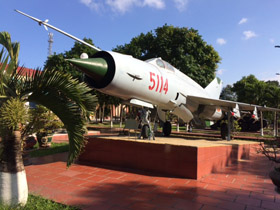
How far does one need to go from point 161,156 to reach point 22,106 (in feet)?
12.4

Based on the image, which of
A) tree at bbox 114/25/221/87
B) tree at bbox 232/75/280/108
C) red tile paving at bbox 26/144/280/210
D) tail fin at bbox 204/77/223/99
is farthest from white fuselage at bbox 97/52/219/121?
tree at bbox 232/75/280/108

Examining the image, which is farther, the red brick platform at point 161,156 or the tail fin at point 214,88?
the tail fin at point 214,88

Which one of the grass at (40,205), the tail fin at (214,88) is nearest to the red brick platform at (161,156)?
the grass at (40,205)

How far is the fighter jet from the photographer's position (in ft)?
16.8

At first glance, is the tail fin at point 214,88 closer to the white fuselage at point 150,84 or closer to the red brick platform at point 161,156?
the white fuselage at point 150,84

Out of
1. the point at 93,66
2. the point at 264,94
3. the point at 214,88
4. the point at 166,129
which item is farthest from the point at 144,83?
the point at 264,94

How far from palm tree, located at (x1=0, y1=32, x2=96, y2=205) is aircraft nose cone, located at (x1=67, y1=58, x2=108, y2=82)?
1222 mm

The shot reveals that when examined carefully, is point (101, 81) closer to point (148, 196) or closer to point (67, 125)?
point (67, 125)

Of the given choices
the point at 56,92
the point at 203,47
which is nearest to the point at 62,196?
the point at 56,92

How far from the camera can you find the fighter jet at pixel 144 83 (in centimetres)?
512

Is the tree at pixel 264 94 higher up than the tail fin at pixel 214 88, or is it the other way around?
the tree at pixel 264 94

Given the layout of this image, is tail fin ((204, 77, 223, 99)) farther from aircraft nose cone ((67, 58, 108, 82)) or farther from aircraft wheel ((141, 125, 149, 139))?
aircraft nose cone ((67, 58, 108, 82))

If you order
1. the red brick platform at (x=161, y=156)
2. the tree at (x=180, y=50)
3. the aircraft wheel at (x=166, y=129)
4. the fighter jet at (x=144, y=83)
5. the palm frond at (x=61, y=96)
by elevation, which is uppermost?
the tree at (x=180, y=50)

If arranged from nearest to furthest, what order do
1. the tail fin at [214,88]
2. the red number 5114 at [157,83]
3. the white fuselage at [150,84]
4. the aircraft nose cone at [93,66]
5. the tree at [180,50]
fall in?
the aircraft nose cone at [93,66]
the white fuselage at [150,84]
the red number 5114 at [157,83]
the tail fin at [214,88]
the tree at [180,50]
